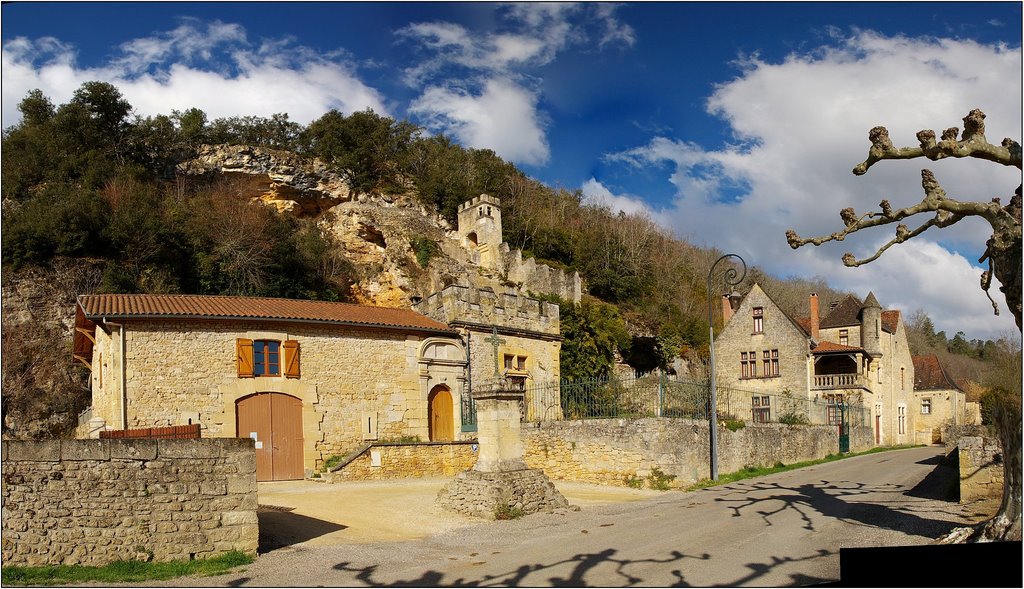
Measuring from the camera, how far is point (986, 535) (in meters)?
7.17

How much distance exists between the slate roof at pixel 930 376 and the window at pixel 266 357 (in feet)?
126

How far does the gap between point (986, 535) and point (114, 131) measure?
37123mm

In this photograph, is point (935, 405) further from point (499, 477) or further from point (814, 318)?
point (499, 477)

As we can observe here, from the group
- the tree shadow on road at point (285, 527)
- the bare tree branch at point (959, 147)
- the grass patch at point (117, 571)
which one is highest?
the bare tree branch at point (959, 147)

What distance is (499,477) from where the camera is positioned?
39.7 ft

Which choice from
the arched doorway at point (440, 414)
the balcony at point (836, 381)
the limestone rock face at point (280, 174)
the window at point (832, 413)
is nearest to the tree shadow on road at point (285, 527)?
the arched doorway at point (440, 414)

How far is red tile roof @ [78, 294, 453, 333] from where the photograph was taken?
17.0 metres

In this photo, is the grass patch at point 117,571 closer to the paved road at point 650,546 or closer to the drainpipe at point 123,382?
the paved road at point 650,546

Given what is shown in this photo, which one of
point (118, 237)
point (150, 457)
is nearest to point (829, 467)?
point (150, 457)

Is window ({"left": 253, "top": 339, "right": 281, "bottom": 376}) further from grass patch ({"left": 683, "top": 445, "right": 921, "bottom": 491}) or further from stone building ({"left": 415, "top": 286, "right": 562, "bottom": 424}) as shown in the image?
grass patch ({"left": 683, "top": 445, "right": 921, "bottom": 491})

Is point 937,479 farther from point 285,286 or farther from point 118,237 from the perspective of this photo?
point 118,237

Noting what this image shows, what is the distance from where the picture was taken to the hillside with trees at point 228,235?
2442 cm

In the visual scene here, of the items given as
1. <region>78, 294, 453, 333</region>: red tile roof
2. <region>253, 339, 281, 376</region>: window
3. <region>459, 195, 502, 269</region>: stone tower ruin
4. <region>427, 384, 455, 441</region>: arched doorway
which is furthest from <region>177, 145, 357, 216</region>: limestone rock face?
<region>253, 339, 281, 376</region>: window

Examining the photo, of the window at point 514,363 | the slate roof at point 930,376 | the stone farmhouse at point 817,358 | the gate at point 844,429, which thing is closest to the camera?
the window at point 514,363
